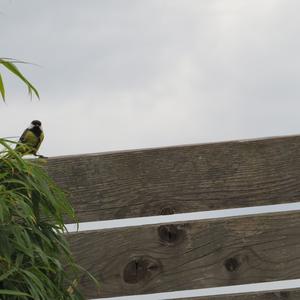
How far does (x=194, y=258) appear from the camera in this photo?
336 cm

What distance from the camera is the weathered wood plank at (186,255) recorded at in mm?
3350

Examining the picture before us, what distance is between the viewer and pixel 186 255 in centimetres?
337

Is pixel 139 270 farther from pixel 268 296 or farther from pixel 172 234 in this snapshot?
pixel 268 296

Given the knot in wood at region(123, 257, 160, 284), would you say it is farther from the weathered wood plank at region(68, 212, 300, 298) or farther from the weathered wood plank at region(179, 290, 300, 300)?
the weathered wood plank at region(179, 290, 300, 300)

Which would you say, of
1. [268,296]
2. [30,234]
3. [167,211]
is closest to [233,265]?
[268,296]

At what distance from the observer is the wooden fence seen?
3.35m

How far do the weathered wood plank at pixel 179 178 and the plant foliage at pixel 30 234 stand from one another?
295 mm

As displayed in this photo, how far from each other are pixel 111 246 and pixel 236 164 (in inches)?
21.1

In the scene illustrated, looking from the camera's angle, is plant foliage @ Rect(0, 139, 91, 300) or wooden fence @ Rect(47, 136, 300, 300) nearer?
plant foliage @ Rect(0, 139, 91, 300)

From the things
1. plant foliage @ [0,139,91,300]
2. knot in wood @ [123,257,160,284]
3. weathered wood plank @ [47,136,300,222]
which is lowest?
plant foliage @ [0,139,91,300]

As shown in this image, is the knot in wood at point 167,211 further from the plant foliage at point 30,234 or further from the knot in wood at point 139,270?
the plant foliage at point 30,234

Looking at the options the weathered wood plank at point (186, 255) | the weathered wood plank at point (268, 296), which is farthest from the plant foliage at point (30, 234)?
the weathered wood plank at point (268, 296)

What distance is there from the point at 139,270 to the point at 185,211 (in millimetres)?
267

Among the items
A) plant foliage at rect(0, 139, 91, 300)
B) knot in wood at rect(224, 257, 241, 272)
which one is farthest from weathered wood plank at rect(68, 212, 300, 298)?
plant foliage at rect(0, 139, 91, 300)
